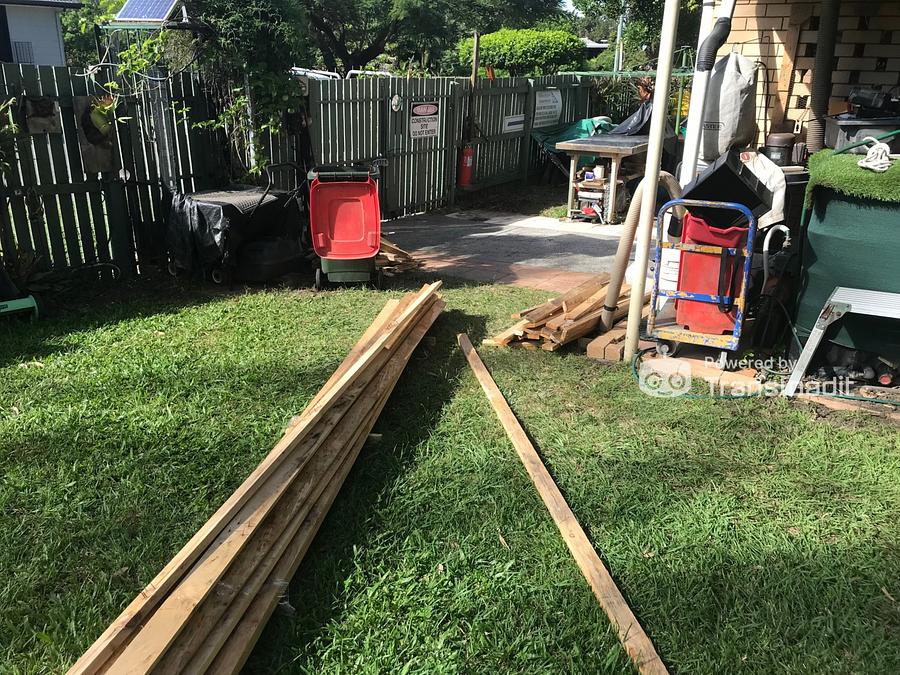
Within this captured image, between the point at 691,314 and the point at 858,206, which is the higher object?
the point at 858,206

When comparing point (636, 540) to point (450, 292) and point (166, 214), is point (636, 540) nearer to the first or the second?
point (450, 292)

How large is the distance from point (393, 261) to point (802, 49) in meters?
4.50

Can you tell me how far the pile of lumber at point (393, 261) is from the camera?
7.84 m

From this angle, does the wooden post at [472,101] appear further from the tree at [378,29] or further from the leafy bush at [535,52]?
the tree at [378,29]

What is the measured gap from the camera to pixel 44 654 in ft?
8.87

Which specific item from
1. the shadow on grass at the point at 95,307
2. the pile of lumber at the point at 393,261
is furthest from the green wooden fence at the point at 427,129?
the shadow on grass at the point at 95,307

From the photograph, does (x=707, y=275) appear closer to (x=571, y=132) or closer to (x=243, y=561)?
(x=243, y=561)

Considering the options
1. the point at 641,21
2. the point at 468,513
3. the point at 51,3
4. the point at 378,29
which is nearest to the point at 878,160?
the point at 468,513

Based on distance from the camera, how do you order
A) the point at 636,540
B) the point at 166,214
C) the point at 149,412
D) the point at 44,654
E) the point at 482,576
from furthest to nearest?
the point at 166,214
the point at 149,412
the point at 636,540
the point at 482,576
the point at 44,654

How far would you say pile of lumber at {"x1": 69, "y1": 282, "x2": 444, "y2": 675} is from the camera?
2.44 meters

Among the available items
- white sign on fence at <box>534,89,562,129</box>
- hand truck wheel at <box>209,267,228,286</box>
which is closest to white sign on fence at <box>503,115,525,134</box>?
white sign on fence at <box>534,89,562,129</box>

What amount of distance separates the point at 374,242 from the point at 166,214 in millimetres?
2250

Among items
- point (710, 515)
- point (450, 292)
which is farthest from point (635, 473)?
point (450, 292)

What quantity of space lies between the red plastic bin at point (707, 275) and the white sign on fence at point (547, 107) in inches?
395
